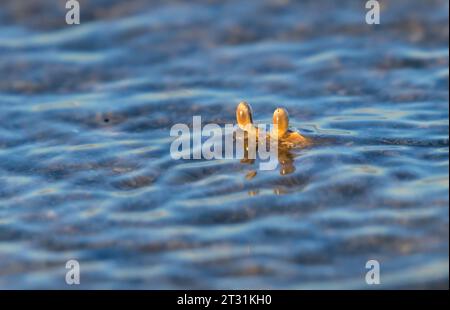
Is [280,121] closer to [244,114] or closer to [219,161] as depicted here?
[244,114]

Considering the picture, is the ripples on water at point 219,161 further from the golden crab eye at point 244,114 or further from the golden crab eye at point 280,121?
the golden crab eye at point 244,114

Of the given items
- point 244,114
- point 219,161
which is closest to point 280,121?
point 244,114

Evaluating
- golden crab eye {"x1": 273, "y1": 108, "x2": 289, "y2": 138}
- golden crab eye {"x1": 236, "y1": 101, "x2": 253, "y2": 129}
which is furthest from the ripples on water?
golden crab eye {"x1": 236, "y1": 101, "x2": 253, "y2": 129}

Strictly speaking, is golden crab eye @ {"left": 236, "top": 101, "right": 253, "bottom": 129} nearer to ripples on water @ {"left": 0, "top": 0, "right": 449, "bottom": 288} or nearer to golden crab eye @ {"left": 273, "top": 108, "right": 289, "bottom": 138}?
golden crab eye @ {"left": 273, "top": 108, "right": 289, "bottom": 138}

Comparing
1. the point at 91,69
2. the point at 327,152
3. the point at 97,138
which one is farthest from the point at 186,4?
the point at 327,152

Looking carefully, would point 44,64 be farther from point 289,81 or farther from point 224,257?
point 224,257

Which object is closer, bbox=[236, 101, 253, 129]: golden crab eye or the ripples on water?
the ripples on water

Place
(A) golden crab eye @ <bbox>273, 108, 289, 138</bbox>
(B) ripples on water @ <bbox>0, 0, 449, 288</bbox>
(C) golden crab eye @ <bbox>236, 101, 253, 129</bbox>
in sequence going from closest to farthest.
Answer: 1. (B) ripples on water @ <bbox>0, 0, 449, 288</bbox>
2. (A) golden crab eye @ <bbox>273, 108, 289, 138</bbox>
3. (C) golden crab eye @ <bbox>236, 101, 253, 129</bbox>
